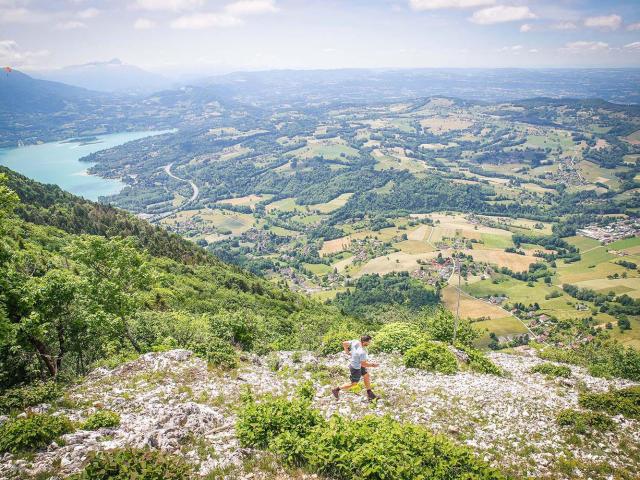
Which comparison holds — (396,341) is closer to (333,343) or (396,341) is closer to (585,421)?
(333,343)

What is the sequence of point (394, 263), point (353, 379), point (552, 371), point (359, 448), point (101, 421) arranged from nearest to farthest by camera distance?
point (359, 448), point (101, 421), point (353, 379), point (552, 371), point (394, 263)

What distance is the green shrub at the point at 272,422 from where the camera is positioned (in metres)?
13.5

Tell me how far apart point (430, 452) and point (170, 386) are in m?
12.4

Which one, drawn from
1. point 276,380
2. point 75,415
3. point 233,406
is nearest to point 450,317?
point 276,380

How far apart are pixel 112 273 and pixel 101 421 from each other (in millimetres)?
11434

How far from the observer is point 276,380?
21203 millimetres

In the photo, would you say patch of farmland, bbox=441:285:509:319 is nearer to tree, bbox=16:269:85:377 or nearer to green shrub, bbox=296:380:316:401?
green shrub, bbox=296:380:316:401

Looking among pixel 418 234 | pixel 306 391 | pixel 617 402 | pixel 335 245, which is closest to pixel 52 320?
pixel 306 391

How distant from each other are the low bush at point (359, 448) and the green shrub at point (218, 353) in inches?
316

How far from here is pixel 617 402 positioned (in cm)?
1758

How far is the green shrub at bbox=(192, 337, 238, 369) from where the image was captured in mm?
21844

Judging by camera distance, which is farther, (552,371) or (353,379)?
(552,371)

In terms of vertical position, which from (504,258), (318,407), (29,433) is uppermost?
(29,433)

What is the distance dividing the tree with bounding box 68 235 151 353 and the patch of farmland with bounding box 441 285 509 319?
100383 mm
